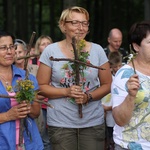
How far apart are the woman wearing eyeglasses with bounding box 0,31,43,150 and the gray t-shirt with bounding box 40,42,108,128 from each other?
43cm

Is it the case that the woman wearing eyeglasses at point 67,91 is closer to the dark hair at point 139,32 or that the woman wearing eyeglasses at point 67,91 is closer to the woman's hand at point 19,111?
the woman's hand at point 19,111

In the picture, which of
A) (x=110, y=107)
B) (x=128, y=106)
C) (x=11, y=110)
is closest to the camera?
(x=128, y=106)

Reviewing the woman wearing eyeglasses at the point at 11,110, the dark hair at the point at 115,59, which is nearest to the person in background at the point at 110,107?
the dark hair at the point at 115,59

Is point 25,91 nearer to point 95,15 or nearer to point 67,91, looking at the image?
point 67,91

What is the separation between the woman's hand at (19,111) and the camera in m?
4.52

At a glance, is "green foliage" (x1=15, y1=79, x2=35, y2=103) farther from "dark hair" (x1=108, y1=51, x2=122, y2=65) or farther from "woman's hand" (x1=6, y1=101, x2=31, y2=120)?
"dark hair" (x1=108, y1=51, x2=122, y2=65)

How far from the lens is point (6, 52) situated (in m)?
4.79

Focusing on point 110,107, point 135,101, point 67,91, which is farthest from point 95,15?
point 135,101

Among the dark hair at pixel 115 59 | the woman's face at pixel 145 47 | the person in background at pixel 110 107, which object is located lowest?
the person in background at pixel 110 107

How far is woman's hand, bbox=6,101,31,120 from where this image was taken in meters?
4.52

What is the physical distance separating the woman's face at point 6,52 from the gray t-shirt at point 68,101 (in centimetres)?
53

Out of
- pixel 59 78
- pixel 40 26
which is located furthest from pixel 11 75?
pixel 40 26

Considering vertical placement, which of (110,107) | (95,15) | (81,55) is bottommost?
(95,15)

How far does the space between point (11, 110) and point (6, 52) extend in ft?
1.84
